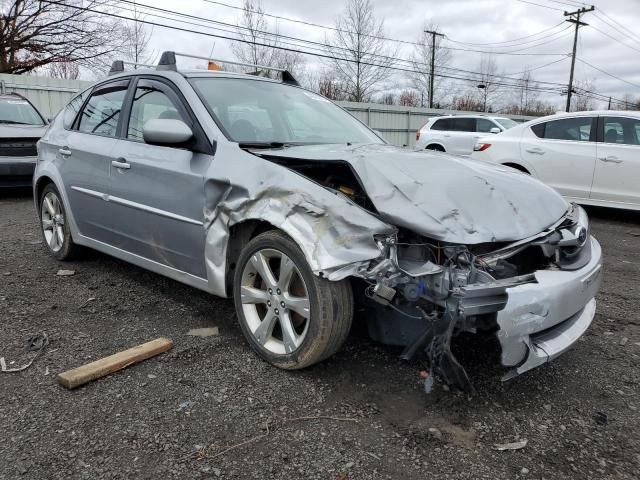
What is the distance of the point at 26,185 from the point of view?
8.69 m

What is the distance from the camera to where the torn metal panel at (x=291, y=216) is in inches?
95.5

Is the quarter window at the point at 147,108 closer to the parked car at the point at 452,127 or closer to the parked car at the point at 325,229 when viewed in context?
the parked car at the point at 325,229

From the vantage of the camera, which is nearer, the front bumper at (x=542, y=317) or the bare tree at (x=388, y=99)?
the front bumper at (x=542, y=317)

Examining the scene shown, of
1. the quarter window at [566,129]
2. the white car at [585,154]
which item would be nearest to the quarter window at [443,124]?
the white car at [585,154]

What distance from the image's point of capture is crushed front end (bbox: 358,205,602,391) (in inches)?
89.4

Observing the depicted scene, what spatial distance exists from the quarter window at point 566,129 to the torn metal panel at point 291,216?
611 centimetres

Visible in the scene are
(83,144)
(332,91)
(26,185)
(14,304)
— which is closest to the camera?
(14,304)

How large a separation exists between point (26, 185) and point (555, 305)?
28.5 feet

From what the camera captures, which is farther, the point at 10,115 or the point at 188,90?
the point at 10,115

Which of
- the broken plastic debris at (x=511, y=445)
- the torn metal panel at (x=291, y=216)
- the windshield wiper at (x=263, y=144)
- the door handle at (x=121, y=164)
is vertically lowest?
the broken plastic debris at (x=511, y=445)

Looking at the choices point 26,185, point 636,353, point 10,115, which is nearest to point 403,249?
point 636,353

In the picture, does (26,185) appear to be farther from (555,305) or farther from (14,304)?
(555,305)

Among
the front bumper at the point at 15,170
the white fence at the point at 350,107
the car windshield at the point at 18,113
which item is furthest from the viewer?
the white fence at the point at 350,107

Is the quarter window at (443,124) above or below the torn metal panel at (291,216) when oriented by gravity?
below
